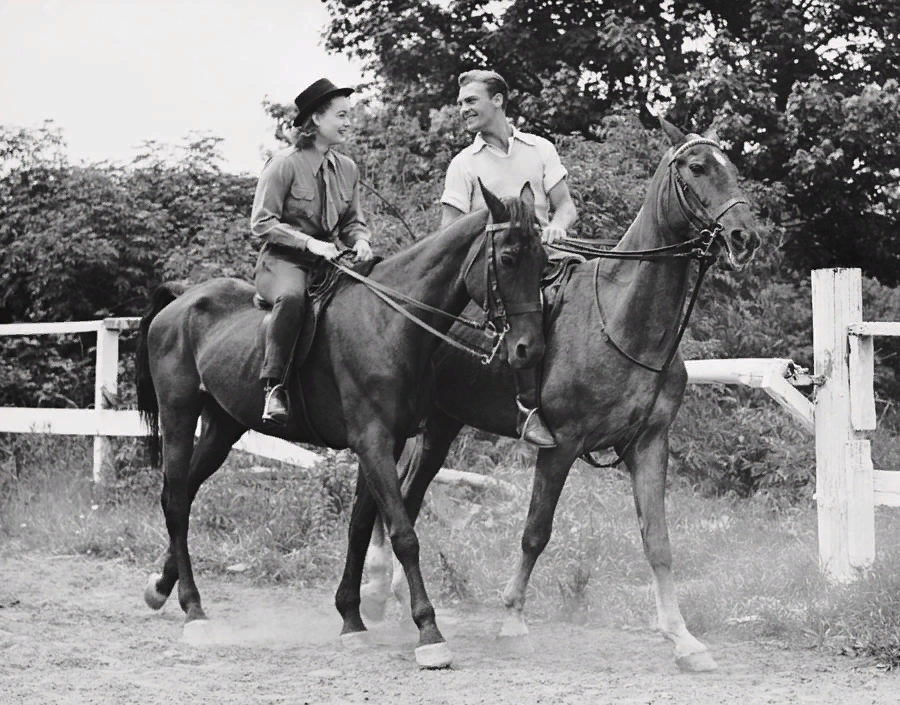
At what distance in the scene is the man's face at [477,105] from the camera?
678 centimetres

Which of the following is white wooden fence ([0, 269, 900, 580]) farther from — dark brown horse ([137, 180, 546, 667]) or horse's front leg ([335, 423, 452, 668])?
horse's front leg ([335, 423, 452, 668])

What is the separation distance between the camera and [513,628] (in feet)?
20.3

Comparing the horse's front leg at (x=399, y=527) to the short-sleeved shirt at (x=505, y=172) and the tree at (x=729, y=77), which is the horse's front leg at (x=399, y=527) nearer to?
the short-sleeved shirt at (x=505, y=172)

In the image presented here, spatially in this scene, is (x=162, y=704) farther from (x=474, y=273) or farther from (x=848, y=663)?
(x=848, y=663)

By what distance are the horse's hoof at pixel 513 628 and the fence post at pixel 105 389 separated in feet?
17.3

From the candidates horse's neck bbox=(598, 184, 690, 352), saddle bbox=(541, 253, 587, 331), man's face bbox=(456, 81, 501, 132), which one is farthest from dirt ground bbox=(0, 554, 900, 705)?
man's face bbox=(456, 81, 501, 132)

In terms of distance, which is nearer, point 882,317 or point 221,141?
point 882,317

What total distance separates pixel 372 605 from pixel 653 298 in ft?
8.02

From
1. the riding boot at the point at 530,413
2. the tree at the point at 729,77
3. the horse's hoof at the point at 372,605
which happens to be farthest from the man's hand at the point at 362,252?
the tree at the point at 729,77

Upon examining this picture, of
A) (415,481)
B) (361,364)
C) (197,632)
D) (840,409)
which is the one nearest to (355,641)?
(197,632)

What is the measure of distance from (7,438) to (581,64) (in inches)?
363

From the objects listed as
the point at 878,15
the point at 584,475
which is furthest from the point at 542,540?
the point at 878,15

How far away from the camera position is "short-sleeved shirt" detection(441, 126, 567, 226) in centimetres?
684

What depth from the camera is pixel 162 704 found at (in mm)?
5039
